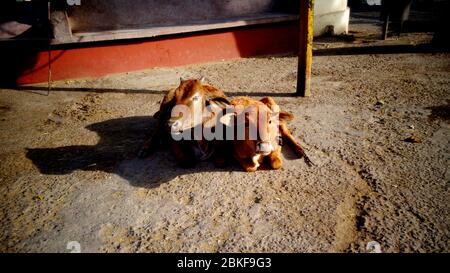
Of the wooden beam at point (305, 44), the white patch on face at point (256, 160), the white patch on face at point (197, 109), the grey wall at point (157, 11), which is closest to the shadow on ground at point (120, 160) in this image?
the white patch on face at point (256, 160)

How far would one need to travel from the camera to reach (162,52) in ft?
23.7

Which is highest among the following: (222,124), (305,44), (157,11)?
(157,11)

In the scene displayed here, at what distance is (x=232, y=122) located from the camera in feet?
10.9

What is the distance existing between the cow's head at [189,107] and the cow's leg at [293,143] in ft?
2.94

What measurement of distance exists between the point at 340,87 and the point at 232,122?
3346 mm

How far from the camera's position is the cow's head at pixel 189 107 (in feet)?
10.5

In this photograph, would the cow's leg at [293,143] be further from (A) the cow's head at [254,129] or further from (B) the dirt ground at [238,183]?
(A) the cow's head at [254,129]

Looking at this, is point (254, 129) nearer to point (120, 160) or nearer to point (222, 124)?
point (222, 124)

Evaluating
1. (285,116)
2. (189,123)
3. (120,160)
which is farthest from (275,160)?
(120,160)

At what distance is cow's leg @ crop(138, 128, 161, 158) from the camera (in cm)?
384

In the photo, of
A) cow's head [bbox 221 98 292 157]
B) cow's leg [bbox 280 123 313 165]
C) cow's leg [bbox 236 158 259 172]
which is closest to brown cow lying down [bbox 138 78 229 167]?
cow's leg [bbox 236 158 259 172]

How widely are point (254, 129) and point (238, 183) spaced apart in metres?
0.64

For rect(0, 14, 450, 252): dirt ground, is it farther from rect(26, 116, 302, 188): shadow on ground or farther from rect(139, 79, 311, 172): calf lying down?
rect(139, 79, 311, 172): calf lying down

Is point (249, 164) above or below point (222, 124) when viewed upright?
below
